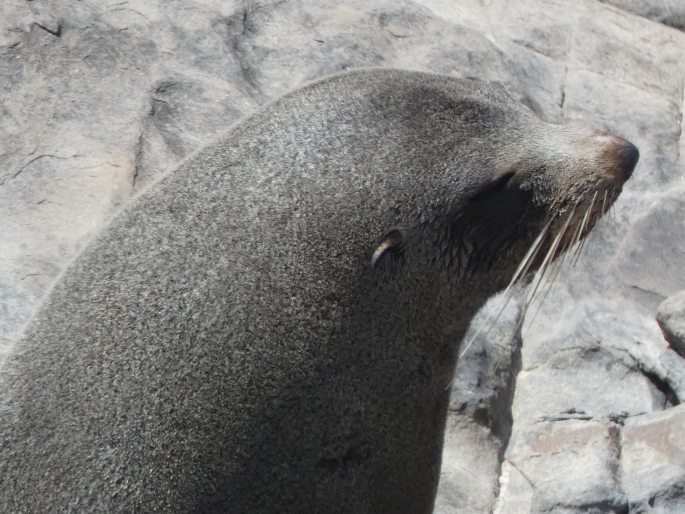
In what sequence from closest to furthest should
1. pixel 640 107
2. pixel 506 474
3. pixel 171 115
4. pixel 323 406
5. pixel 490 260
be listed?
pixel 323 406, pixel 490 260, pixel 506 474, pixel 171 115, pixel 640 107

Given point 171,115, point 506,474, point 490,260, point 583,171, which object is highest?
point 583,171

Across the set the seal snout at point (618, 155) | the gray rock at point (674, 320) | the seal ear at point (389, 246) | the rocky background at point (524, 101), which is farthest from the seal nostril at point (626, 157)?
the gray rock at point (674, 320)

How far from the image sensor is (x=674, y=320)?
404 cm

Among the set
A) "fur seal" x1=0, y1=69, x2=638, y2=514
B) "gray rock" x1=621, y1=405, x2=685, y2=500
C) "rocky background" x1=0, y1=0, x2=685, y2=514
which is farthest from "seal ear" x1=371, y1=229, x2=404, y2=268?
"gray rock" x1=621, y1=405, x2=685, y2=500

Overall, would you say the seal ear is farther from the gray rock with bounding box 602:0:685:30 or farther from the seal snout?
the gray rock with bounding box 602:0:685:30

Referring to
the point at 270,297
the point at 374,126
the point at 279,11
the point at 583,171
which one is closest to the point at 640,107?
the point at 279,11

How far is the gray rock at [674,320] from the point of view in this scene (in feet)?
13.1

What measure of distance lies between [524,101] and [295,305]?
2.82 meters

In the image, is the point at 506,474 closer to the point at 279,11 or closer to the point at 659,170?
the point at 659,170

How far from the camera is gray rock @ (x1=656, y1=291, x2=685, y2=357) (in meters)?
4.00

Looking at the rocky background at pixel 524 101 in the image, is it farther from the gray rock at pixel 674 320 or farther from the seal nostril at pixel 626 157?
the seal nostril at pixel 626 157

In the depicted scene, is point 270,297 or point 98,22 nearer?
point 270,297

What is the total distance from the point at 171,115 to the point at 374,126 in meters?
1.95

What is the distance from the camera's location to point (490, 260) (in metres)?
2.84
